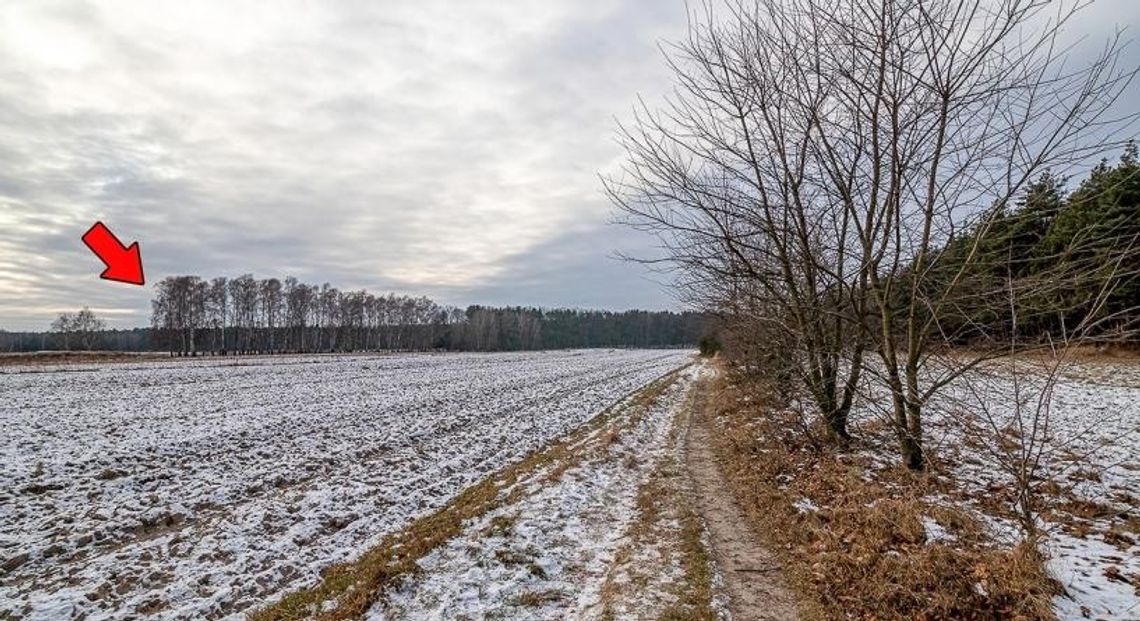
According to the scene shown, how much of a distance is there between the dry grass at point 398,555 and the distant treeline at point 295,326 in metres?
45.8

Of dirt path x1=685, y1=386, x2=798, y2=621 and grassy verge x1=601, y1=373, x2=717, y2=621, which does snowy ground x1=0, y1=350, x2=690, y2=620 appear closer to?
grassy verge x1=601, y1=373, x2=717, y2=621

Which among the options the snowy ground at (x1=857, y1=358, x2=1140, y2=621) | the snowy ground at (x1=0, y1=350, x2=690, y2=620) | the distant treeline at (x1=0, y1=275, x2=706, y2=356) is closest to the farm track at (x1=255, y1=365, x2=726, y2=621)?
the snowy ground at (x1=0, y1=350, x2=690, y2=620)

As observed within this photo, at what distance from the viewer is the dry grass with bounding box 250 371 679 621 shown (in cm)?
592

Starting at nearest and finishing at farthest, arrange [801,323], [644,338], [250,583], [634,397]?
[250,583]
[801,323]
[634,397]
[644,338]

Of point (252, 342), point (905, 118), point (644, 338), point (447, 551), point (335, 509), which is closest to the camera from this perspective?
point (447, 551)

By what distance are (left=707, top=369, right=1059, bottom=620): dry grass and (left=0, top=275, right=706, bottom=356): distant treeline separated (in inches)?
1835

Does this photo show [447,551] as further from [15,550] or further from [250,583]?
[15,550]

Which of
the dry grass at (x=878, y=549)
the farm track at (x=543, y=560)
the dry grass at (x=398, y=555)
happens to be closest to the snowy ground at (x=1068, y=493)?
the dry grass at (x=878, y=549)

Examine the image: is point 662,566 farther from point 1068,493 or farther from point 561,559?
point 1068,493

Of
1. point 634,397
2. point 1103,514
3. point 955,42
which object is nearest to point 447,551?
point 1103,514

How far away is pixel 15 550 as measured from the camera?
7418 mm

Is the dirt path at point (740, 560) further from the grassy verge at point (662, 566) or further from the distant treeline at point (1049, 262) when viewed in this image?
the distant treeline at point (1049, 262)

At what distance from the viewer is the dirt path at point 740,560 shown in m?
5.60

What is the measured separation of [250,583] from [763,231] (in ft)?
28.7
